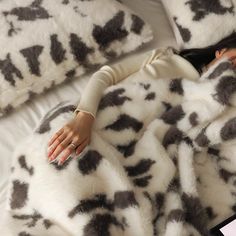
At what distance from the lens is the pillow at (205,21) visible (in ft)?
4.75

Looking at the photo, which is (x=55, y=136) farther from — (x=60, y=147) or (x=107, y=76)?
(x=107, y=76)

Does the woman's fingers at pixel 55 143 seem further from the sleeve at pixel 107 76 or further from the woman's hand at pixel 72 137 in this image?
the sleeve at pixel 107 76

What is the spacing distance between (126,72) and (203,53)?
11.7 inches

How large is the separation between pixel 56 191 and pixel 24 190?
107mm

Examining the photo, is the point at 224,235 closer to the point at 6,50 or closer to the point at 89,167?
the point at 89,167

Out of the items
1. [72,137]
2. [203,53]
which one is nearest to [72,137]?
[72,137]

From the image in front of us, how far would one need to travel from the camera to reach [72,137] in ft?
3.56

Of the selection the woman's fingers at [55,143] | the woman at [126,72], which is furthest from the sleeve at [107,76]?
the woman's fingers at [55,143]

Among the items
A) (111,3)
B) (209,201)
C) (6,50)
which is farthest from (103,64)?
(209,201)

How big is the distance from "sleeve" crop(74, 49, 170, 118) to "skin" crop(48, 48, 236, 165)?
3 centimetres

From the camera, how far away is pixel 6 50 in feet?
4.14

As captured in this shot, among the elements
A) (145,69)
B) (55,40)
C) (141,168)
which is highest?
(55,40)

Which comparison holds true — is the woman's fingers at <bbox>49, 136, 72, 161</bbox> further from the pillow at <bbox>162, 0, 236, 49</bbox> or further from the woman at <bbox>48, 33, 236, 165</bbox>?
A: the pillow at <bbox>162, 0, 236, 49</bbox>

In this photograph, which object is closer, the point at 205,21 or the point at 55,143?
the point at 55,143
